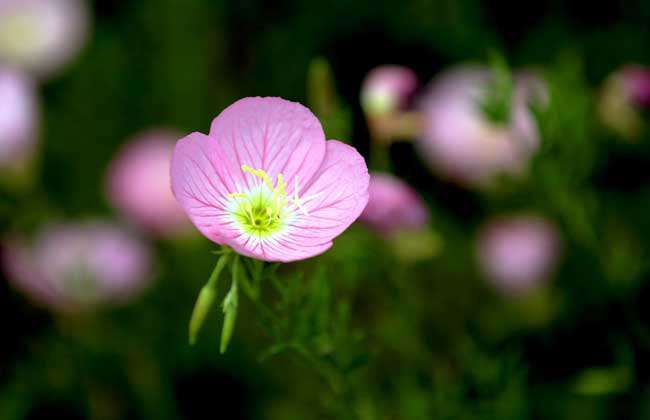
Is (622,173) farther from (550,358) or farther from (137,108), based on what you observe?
(137,108)

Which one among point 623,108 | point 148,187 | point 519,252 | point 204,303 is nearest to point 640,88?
point 623,108

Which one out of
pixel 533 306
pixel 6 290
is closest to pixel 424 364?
pixel 533 306

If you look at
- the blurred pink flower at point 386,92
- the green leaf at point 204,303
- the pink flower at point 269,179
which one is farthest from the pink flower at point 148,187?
the green leaf at point 204,303

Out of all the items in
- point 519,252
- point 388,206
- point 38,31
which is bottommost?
point 519,252

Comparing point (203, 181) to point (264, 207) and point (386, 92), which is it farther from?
point (386, 92)

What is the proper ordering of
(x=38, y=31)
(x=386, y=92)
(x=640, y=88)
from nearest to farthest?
(x=386, y=92), (x=640, y=88), (x=38, y=31)

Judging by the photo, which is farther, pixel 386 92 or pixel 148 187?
pixel 148 187

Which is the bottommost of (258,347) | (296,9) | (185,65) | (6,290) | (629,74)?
(258,347)
